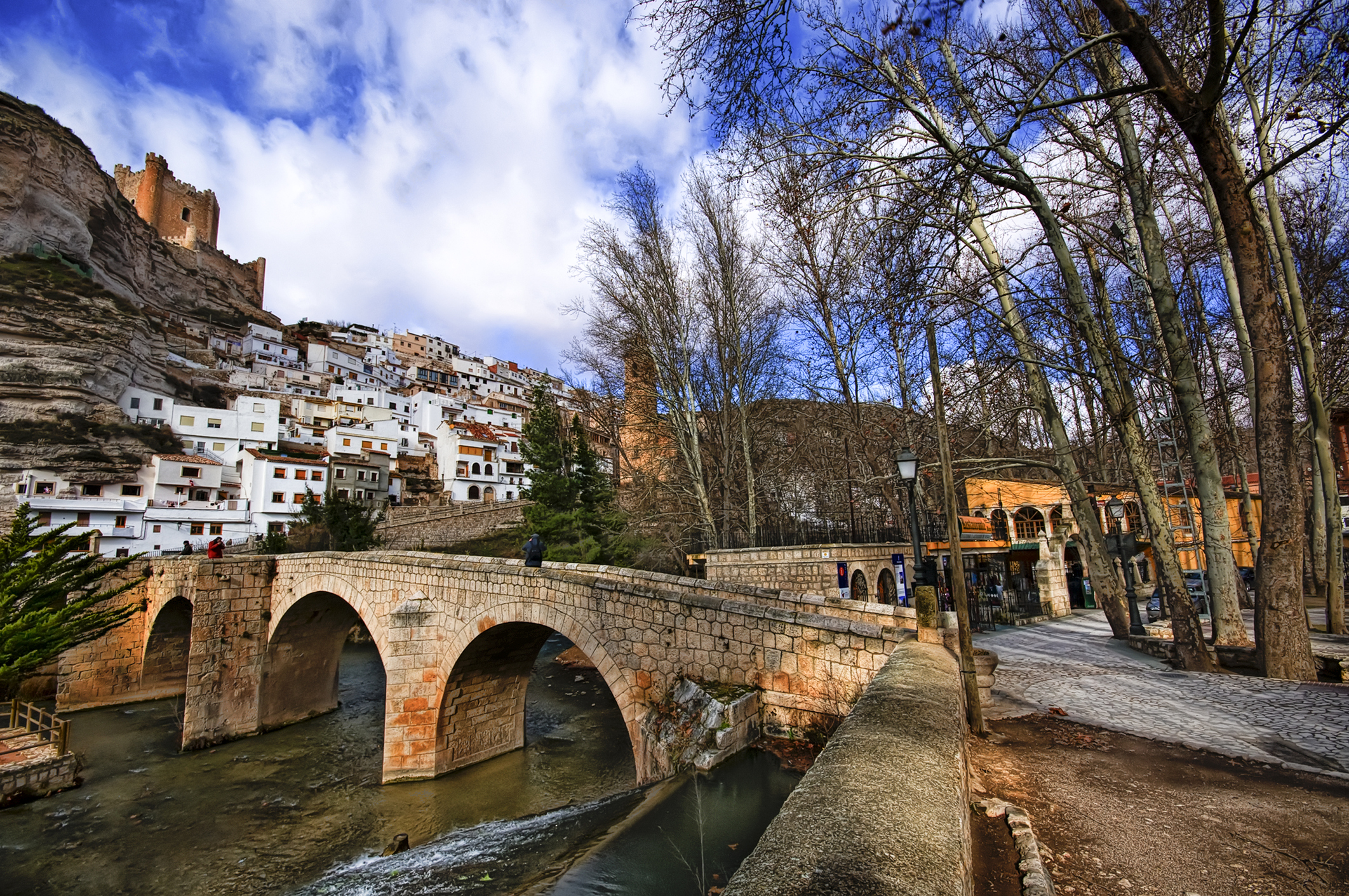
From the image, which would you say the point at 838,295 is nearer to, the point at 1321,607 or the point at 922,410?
the point at 922,410

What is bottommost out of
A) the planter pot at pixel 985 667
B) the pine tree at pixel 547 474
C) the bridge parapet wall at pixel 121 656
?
the bridge parapet wall at pixel 121 656

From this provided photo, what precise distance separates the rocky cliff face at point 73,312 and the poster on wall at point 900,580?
4420cm

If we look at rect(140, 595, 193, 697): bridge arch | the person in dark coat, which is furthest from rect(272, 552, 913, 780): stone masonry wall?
rect(140, 595, 193, 697): bridge arch

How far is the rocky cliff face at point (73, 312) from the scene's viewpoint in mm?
35844

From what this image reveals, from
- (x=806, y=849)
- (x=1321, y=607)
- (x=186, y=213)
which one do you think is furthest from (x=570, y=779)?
(x=186, y=213)

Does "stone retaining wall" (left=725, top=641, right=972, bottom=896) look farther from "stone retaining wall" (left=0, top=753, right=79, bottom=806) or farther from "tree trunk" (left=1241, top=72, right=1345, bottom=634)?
"stone retaining wall" (left=0, top=753, right=79, bottom=806)

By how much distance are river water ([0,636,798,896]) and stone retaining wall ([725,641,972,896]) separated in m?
2.52

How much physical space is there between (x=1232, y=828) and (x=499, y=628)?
10612 mm

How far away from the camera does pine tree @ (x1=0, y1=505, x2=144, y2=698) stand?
13516 mm

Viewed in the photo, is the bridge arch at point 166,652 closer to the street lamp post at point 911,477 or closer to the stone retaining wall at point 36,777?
the stone retaining wall at point 36,777

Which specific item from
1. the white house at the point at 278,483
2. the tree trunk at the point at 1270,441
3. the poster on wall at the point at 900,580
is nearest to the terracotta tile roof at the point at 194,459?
the white house at the point at 278,483

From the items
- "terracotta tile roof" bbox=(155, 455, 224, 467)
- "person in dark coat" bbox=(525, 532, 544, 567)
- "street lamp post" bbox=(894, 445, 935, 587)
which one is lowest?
"person in dark coat" bbox=(525, 532, 544, 567)

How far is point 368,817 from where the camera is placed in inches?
444

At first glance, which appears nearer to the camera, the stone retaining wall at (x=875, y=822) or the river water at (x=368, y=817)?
the stone retaining wall at (x=875, y=822)
